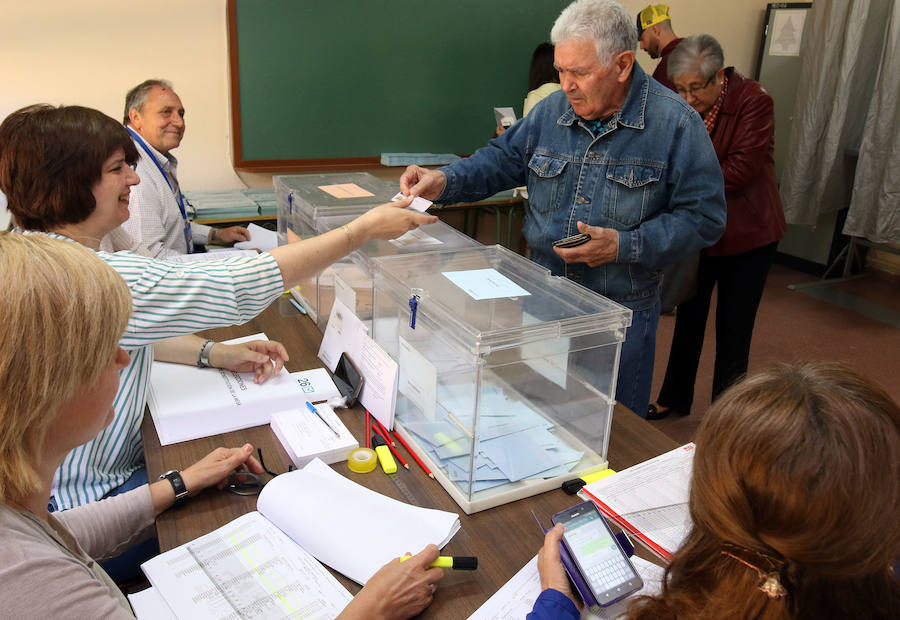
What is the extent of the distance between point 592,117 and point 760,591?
4.53 feet

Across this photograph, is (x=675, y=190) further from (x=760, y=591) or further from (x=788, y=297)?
(x=788, y=297)

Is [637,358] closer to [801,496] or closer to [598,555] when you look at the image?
[598,555]

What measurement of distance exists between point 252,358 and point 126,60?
8.73ft

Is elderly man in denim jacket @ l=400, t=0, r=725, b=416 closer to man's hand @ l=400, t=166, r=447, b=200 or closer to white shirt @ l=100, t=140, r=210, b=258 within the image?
man's hand @ l=400, t=166, r=447, b=200

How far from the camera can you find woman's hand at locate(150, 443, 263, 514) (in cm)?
120

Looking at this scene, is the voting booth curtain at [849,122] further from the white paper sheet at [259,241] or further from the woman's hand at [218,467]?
the woman's hand at [218,467]

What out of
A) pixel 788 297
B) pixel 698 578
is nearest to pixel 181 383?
pixel 698 578

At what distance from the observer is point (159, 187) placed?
2.60m

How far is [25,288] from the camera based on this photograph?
72 centimetres

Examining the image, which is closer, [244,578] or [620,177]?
[244,578]

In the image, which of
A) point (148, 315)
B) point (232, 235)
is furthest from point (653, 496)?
point (232, 235)

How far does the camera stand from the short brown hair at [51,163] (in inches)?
57.5

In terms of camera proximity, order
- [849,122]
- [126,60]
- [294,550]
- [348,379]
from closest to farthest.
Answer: [294,550] < [348,379] < [126,60] < [849,122]

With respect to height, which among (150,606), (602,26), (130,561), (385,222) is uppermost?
(602,26)
